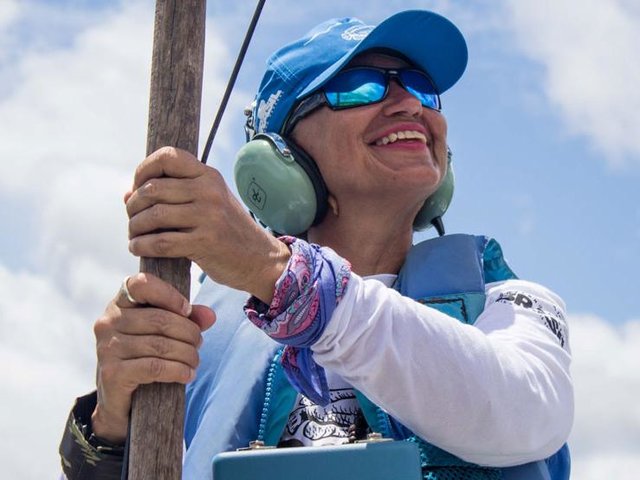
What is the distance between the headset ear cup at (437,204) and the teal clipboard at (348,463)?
156cm

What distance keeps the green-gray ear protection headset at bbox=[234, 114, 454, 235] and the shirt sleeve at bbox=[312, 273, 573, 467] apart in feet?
3.51

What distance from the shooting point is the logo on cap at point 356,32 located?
4469 mm

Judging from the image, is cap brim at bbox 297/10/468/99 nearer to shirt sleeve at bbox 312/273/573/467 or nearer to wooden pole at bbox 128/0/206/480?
wooden pole at bbox 128/0/206/480

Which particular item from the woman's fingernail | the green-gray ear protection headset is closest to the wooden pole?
the woman's fingernail

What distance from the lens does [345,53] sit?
4.40m

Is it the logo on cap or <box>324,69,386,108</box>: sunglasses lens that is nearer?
<box>324,69,386,108</box>: sunglasses lens

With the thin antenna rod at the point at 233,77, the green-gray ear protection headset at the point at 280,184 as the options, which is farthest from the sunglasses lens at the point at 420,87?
the thin antenna rod at the point at 233,77

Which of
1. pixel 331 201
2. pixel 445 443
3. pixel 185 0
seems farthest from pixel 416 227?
pixel 185 0

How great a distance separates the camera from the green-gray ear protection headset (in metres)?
4.14

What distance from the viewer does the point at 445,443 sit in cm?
319

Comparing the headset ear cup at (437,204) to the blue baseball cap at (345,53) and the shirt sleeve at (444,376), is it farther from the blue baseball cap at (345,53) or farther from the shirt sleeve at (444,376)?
the shirt sleeve at (444,376)

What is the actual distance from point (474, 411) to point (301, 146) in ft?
5.43

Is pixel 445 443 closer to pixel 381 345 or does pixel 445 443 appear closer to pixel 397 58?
pixel 381 345

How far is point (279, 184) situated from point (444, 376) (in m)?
1.31
